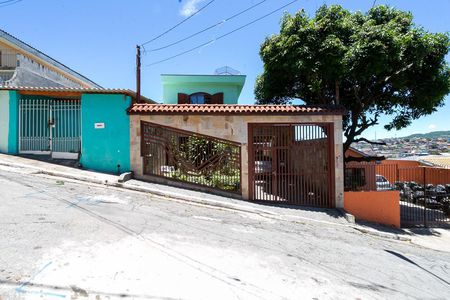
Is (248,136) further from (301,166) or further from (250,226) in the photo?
(250,226)

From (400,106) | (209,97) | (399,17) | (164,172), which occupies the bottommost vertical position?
(164,172)

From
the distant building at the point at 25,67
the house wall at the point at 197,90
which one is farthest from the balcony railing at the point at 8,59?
the house wall at the point at 197,90

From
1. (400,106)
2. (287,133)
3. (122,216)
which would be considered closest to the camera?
(122,216)

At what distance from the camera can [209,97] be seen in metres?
17.7

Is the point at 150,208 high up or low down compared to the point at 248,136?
down

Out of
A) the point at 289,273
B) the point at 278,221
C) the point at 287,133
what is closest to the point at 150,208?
the point at 278,221

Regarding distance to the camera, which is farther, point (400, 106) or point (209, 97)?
point (209, 97)

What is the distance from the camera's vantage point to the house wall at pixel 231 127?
30.2 ft

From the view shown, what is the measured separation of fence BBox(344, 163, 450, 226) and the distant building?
15.7 meters

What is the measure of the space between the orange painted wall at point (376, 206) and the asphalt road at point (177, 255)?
2294 millimetres

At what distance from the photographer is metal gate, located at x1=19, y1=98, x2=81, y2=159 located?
10.0 metres

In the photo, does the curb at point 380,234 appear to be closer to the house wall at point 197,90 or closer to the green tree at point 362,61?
the green tree at point 362,61

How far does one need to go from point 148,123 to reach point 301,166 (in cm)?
537

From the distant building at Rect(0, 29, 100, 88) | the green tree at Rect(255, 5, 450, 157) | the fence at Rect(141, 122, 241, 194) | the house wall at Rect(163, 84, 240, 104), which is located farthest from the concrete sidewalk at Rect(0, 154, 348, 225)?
the house wall at Rect(163, 84, 240, 104)
